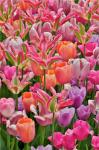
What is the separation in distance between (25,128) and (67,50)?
25.6 inches

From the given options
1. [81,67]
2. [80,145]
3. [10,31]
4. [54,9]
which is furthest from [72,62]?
[54,9]

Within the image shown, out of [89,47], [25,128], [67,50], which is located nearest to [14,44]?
[67,50]

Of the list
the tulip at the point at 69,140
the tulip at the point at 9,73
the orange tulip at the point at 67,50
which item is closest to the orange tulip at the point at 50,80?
the tulip at the point at 9,73

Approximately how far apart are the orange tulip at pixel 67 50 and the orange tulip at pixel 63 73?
25 centimetres

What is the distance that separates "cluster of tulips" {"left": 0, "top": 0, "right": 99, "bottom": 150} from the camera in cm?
178

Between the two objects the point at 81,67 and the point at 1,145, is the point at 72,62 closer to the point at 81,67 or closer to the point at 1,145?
the point at 81,67

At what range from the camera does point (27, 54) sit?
1995 mm

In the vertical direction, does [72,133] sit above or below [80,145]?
above

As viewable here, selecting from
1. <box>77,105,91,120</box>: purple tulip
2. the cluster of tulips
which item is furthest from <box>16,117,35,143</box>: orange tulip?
<box>77,105,91,120</box>: purple tulip

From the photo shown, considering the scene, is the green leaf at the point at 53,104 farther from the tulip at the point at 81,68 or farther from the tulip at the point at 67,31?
the tulip at the point at 67,31

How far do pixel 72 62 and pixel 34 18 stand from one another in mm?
668

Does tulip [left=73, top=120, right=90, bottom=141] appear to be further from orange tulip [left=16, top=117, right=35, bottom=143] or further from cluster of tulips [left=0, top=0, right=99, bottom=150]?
orange tulip [left=16, top=117, right=35, bottom=143]

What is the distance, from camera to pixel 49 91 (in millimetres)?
2168

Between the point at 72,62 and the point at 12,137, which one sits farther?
the point at 72,62
